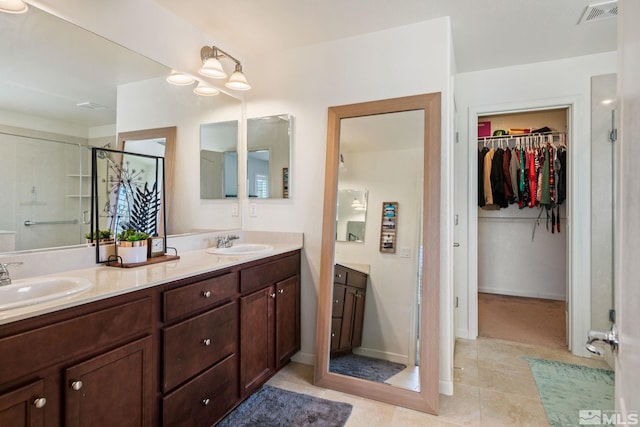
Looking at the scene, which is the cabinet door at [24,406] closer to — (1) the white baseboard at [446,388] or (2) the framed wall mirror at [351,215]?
(2) the framed wall mirror at [351,215]

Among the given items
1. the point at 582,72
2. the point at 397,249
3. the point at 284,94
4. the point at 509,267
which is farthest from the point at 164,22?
the point at 509,267

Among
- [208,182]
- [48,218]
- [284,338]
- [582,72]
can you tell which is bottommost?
[284,338]

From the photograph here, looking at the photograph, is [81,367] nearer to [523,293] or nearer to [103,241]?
[103,241]

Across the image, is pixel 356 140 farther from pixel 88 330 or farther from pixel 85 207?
pixel 88 330

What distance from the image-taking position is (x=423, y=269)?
2109mm

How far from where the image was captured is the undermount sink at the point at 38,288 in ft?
4.02

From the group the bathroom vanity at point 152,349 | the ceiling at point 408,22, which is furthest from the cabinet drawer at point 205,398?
the ceiling at point 408,22

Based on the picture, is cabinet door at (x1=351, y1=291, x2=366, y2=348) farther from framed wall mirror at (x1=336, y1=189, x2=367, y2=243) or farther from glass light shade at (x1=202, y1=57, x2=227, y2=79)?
glass light shade at (x1=202, y1=57, x2=227, y2=79)

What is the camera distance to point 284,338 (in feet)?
7.82

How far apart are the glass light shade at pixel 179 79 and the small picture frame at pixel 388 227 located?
63.8 inches

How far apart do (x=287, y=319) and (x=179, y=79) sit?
1865 mm

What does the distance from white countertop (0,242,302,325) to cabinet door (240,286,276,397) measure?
28cm

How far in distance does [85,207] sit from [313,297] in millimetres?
1621

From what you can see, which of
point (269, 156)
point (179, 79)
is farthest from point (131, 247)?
point (269, 156)
